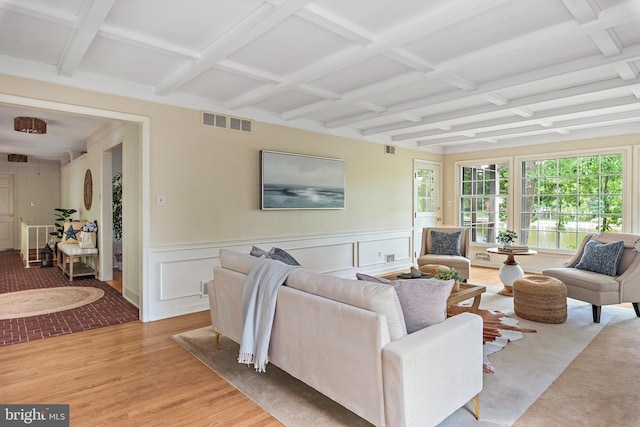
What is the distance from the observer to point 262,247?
4902 millimetres

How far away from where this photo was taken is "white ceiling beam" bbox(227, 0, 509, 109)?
7.22ft

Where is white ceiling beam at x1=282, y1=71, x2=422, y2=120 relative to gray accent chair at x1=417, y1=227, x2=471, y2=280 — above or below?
above

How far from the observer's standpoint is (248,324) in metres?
2.52

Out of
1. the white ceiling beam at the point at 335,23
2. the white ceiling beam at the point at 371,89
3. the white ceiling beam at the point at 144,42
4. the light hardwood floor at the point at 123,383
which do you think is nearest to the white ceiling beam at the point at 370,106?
the white ceiling beam at the point at 371,89

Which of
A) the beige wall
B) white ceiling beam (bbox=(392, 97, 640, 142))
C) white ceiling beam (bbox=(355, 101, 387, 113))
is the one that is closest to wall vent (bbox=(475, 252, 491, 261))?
white ceiling beam (bbox=(392, 97, 640, 142))

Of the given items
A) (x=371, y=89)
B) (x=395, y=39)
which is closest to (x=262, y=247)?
(x=371, y=89)

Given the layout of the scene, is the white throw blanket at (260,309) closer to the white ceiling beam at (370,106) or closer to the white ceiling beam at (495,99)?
the white ceiling beam at (370,106)

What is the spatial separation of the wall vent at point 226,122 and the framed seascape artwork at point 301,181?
38cm

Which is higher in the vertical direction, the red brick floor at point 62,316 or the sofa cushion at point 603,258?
the sofa cushion at point 603,258

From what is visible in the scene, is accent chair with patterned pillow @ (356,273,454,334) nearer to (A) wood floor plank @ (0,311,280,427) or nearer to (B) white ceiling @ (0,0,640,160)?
(A) wood floor plank @ (0,311,280,427)

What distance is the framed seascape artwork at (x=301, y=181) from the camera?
4855mm

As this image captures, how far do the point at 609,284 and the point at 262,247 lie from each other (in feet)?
12.7

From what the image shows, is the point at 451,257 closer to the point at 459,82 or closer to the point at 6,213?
the point at 459,82

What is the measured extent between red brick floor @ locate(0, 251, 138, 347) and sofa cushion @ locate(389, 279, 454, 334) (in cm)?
319
